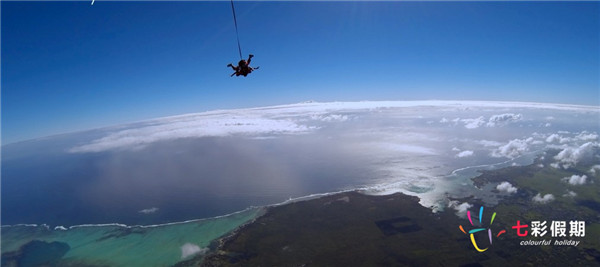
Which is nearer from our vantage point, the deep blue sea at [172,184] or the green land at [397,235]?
the green land at [397,235]

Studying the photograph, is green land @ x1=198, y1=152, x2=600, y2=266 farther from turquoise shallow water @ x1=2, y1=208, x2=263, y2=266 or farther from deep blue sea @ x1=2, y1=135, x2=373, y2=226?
deep blue sea @ x1=2, y1=135, x2=373, y2=226

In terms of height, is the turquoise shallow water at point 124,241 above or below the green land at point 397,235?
above

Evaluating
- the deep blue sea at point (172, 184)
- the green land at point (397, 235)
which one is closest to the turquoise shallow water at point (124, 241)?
the deep blue sea at point (172, 184)

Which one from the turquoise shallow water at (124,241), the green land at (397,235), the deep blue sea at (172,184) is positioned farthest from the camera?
the deep blue sea at (172,184)

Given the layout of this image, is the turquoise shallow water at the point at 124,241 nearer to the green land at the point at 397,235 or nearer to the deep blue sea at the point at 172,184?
the deep blue sea at the point at 172,184

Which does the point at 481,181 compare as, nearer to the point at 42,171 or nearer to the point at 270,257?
the point at 270,257

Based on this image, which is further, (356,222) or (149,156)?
(149,156)

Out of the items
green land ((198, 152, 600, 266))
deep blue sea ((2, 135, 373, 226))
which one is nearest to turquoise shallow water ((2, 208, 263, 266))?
deep blue sea ((2, 135, 373, 226))

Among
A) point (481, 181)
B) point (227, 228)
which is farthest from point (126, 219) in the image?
point (481, 181)
